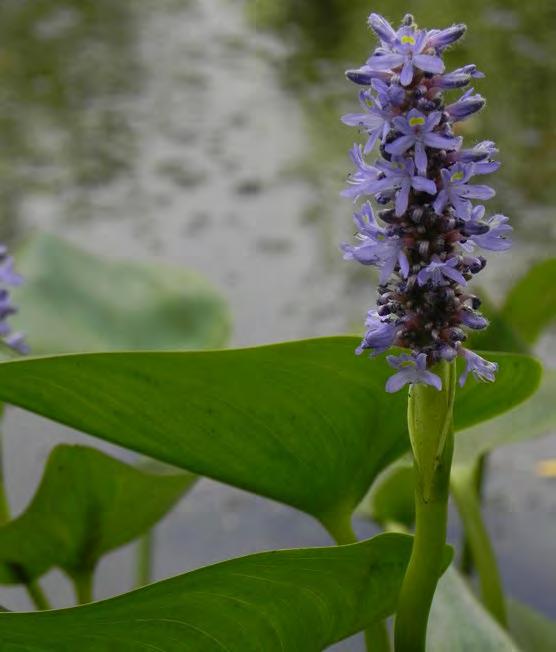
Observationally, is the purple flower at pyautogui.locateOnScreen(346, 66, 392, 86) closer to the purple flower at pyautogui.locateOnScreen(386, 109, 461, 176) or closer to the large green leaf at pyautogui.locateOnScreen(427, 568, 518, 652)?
the purple flower at pyautogui.locateOnScreen(386, 109, 461, 176)

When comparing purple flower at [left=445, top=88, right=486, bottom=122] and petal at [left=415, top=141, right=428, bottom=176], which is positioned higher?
purple flower at [left=445, top=88, right=486, bottom=122]

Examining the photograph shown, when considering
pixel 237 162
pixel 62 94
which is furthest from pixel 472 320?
pixel 62 94

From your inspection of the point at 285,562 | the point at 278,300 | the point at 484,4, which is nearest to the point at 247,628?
the point at 285,562

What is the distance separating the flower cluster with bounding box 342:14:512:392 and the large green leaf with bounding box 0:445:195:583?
0.50 m

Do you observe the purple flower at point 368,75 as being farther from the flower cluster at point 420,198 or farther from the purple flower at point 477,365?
the purple flower at point 477,365

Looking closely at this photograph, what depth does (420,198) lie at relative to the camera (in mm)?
770

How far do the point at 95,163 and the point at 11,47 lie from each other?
988mm

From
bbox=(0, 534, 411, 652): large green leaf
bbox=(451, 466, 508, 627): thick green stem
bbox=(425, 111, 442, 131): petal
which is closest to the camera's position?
bbox=(425, 111, 442, 131): petal

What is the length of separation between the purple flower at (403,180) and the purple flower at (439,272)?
4cm

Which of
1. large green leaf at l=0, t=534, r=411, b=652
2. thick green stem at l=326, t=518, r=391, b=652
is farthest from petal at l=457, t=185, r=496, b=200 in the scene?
thick green stem at l=326, t=518, r=391, b=652

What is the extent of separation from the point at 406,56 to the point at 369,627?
55 cm

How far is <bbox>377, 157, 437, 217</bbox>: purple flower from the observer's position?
0.74 m

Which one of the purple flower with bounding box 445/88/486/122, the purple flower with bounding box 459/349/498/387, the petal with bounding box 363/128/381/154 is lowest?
the purple flower with bounding box 459/349/498/387

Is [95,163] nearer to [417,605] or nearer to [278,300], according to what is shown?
[278,300]
